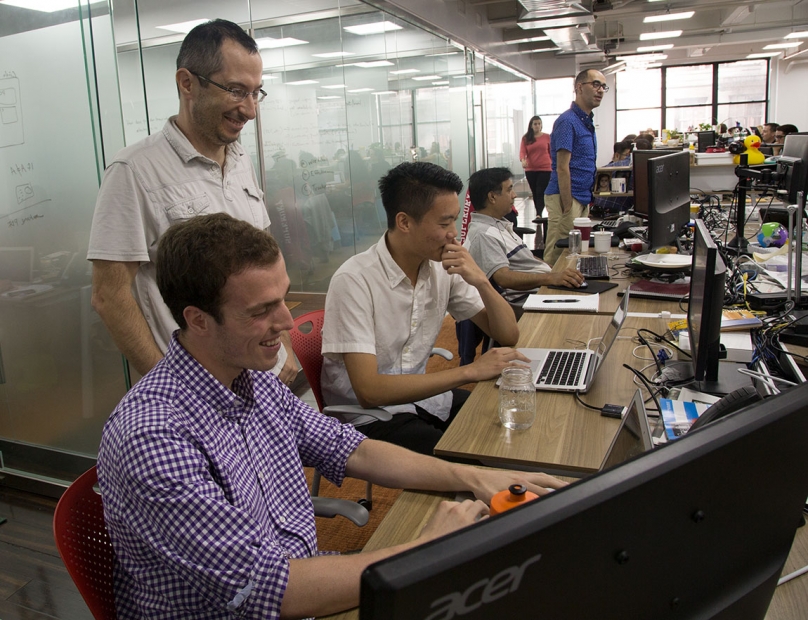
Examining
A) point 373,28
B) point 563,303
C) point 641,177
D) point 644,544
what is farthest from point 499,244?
point 644,544

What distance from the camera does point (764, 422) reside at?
0.52 m

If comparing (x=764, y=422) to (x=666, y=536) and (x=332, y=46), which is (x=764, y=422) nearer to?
(x=666, y=536)

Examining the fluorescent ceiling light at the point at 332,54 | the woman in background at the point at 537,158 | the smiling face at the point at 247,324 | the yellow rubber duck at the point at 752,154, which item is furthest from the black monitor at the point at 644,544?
the woman in background at the point at 537,158

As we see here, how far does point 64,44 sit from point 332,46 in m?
2.39

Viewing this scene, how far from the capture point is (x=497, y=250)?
3396 mm

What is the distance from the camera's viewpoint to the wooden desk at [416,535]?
991 mm

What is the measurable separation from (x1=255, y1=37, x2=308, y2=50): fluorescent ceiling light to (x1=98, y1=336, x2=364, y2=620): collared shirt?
3381mm

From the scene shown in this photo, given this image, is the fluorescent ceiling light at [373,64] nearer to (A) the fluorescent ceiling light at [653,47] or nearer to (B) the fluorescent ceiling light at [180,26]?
(B) the fluorescent ceiling light at [180,26]

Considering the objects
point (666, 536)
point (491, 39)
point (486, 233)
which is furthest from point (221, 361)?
point (491, 39)

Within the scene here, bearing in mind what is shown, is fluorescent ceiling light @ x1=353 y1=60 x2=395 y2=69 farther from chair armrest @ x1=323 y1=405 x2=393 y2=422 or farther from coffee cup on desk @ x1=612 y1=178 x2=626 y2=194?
chair armrest @ x1=323 y1=405 x2=393 y2=422

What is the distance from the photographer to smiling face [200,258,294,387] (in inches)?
45.1

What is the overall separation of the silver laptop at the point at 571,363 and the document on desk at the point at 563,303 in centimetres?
60

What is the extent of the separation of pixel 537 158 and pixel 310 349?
27.3 feet

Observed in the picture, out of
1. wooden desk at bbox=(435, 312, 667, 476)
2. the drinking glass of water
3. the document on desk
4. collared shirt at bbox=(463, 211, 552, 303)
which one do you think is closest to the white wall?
collared shirt at bbox=(463, 211, 552, 303)
